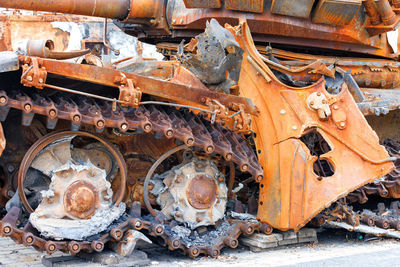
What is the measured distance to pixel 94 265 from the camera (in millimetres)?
5578

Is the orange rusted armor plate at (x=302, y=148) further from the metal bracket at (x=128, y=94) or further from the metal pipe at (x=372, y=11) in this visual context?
the metal bracket at (x=128, y=94)

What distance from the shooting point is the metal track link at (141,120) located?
209 inches

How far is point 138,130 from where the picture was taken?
5984 mm

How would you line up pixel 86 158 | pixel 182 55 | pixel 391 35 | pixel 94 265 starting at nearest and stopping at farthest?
pixel 94 265 < pixel 86 158 < pixel 182 55 < pixel 391 35

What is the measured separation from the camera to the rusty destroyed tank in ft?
18.3

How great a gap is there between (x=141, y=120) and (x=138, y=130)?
0.26m

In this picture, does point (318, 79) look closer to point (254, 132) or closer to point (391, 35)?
point (254, 132)

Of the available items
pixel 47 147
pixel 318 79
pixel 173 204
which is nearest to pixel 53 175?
pixel 47 147

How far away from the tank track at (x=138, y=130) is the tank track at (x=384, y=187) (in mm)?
1720

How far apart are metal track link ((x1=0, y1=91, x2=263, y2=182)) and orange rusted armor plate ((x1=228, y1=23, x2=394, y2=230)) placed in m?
0.28

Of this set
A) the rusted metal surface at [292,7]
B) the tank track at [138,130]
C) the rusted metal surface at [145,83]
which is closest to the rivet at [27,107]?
the tank track at [138,130]

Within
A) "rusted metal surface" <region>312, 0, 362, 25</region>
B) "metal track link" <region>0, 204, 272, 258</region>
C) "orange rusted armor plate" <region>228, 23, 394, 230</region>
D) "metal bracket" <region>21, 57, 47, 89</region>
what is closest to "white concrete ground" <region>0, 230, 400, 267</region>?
"metal track link" <region>0, 204, 272, 258</region>

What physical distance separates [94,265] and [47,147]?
1.26 meters

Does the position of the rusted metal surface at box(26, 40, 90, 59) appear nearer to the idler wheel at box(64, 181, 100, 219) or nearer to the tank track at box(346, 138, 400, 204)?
the idler wheel at box(64, 181, 100, 219)
